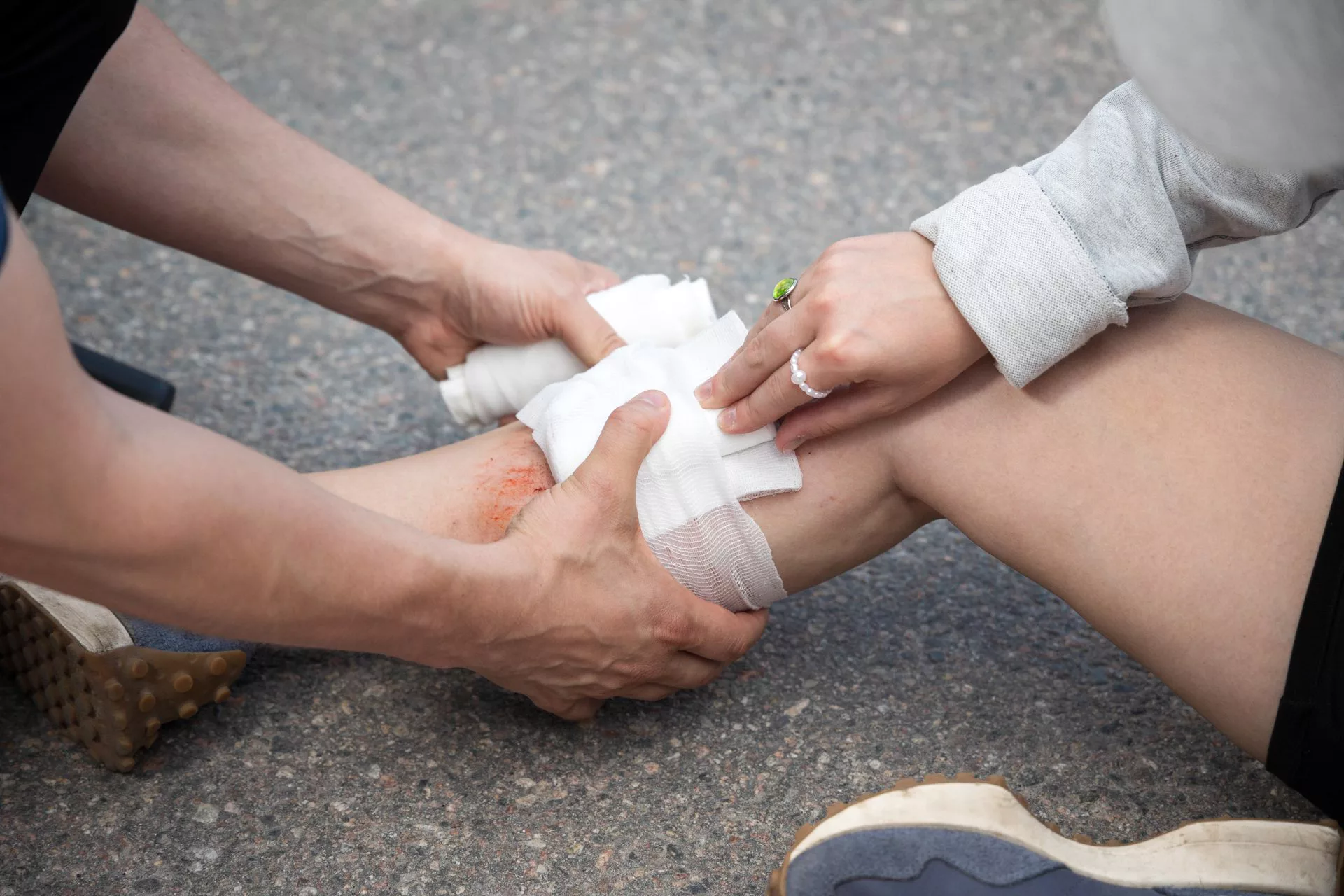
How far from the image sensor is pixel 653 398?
0.94 meters

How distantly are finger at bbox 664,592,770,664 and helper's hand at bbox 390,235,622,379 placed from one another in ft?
A: 0.99

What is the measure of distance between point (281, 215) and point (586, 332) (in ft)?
1.08

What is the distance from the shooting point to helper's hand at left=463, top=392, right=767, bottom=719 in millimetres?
872

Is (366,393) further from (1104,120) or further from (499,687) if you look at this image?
(1104,120)

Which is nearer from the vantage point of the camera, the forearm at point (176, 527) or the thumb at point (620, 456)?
the forearm at point (176, 527)

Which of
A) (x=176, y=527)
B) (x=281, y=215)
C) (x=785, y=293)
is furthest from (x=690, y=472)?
(x=281, y=215)

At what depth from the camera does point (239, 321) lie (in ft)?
5.39

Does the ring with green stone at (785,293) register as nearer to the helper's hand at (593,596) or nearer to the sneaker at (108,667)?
the helper's hand at (593,596)

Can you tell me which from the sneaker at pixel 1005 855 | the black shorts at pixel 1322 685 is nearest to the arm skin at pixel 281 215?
the sneaker at pixel 1005 855

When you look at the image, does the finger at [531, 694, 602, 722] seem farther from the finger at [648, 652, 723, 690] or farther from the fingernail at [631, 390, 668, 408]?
the fingernail at [631, 390, 668, 408]

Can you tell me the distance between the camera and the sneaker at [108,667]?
38.2 inches

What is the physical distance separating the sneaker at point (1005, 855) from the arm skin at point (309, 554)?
21 cm

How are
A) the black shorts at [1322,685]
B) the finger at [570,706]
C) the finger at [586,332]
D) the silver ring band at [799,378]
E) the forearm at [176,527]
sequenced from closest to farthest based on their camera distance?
1. the forearm at [176,527]
2. the black shorts at [1322,685]
3. the silver ring band at [799,378]
4. the finger at [570,706]
5. the finger at [586,332]

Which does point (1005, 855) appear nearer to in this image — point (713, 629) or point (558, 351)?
point (713, 629)
